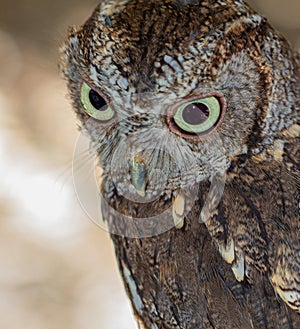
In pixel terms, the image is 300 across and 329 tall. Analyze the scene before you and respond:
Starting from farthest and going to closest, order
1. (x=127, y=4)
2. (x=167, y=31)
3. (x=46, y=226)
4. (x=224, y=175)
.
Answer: (x=46, y=226) → (x=224, y=175) → (x=127, y=4) → (x=167, y=31)

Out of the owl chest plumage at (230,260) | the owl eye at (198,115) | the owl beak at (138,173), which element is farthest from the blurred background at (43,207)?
the owl eye at (198,115)

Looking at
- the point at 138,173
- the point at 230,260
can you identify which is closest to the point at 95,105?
the point at 138,173

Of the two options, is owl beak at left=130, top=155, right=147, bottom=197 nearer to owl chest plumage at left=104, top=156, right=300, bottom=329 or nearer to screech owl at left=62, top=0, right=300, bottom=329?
screech owl at left=62, top=0, right=300, bottom=329

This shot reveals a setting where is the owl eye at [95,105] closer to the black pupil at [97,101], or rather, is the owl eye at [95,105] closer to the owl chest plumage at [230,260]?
the black pupil at [97,101]

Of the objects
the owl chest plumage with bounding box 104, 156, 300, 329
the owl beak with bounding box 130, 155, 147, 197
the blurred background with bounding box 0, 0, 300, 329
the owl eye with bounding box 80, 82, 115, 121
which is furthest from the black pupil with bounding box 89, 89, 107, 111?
the blurred background with bounding box 0, 0, 300, 329

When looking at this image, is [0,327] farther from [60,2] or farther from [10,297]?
[60,2]

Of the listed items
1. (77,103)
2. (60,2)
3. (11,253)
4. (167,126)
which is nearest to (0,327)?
(11,253)

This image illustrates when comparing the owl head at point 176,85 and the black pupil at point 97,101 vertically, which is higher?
the black pupil at point 97,101
